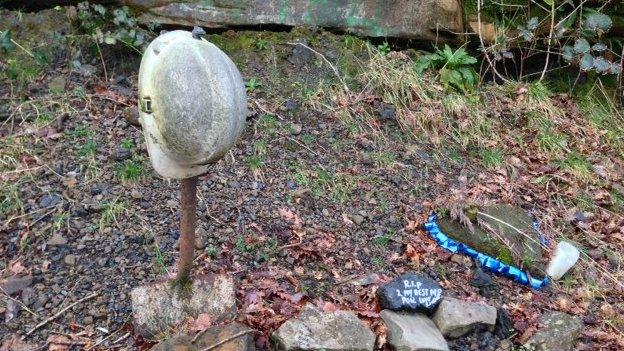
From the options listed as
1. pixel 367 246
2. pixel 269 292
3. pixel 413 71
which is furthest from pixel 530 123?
pixel 269 292

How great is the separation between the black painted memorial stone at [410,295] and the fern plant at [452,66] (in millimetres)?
2295

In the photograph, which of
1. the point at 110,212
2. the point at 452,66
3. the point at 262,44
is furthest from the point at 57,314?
the point at 452,66

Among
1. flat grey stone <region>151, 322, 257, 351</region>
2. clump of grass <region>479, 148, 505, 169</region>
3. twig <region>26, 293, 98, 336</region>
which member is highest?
flat grey stone <region>151, 322, 257, 351</region>

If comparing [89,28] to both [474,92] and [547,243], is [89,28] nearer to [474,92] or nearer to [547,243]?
[474,92]

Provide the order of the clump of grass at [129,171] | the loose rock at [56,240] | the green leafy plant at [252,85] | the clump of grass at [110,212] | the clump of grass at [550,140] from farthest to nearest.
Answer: the clump of grass at [550,140] < the green leafy plant at [252,85] < the clump of grass at [129,171] < the clump of grass at [110,212] < the loose rock at [56,240]

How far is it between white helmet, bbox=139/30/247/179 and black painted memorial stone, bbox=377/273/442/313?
1230 millimetres

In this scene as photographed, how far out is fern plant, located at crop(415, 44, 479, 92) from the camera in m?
5.11

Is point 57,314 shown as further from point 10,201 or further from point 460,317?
point 460,317

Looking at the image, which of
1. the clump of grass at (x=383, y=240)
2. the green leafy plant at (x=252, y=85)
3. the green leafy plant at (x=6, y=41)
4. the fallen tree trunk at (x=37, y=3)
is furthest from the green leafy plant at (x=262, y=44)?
the clump of grass at (x=383, y=240)

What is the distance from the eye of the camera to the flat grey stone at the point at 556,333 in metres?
3.22

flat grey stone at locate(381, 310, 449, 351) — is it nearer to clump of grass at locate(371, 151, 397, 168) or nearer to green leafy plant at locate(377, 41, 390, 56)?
clump of grass at locate(371, 151, 397, 168)

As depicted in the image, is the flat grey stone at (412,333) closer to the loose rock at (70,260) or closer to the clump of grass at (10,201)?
the loose rock at (70,260)

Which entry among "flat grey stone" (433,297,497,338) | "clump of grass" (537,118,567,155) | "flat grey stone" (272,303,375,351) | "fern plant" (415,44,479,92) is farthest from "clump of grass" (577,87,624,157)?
"flat grey stone" (272,303,375,351)

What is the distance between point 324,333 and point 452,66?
301 cm
